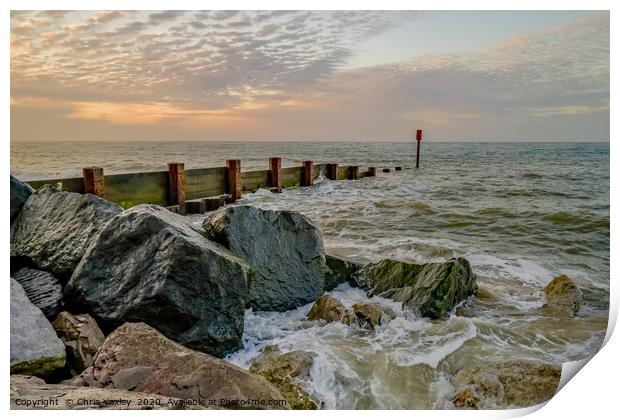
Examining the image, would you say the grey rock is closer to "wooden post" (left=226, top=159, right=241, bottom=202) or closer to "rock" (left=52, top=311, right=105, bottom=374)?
"rock" (left=52, top=311, right=105, bottom=374)

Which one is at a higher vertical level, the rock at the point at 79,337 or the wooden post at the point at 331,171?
the wooden post at the point at 331,171

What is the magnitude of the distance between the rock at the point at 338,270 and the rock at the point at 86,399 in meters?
2.38

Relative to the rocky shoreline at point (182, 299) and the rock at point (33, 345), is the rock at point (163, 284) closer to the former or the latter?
the rocky shoreline at point (182, 299)

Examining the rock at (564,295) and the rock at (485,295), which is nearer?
the rock at (564,295)

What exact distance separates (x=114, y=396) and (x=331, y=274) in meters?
2.56

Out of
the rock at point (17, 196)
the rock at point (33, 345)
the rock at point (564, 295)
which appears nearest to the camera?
the rock at point (33, 345)

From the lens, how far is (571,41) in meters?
3.66

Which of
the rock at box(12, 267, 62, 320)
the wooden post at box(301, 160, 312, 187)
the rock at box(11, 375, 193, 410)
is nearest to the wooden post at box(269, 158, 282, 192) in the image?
the wooden post at box(301, 160, 312, 187)

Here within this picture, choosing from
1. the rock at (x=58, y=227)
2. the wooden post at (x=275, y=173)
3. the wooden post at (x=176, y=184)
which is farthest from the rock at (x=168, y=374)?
the wooden post at (x=275, y=173)

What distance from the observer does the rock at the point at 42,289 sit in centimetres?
303

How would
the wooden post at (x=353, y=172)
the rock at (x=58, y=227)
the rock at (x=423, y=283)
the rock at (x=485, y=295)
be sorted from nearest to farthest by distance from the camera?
the rock at (x=58, y=227)
the rock at (x=423, y=283)
the rock at (x=485, y=295)
the wooden post at (x=353, y=172)

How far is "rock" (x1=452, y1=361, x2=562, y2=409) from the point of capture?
2.69 m

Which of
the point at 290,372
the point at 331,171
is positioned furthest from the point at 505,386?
the point at 331,171
